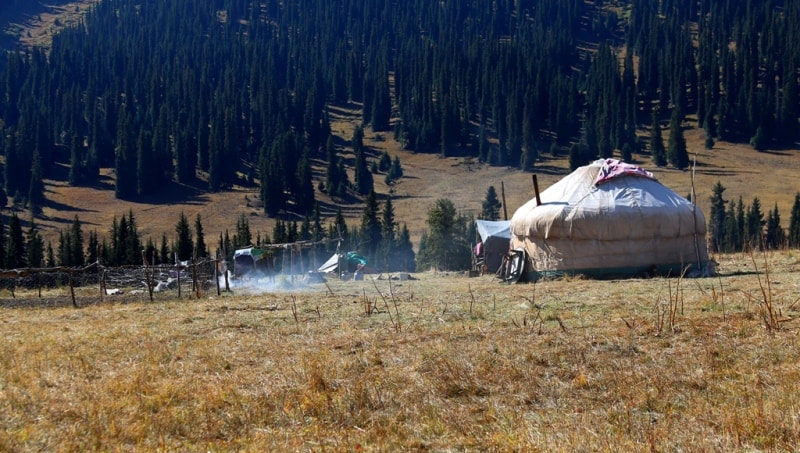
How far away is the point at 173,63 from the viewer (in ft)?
424

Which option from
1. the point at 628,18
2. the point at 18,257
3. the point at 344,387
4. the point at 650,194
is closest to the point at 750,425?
the point at 344,387

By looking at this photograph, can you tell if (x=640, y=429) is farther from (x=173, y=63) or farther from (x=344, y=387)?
(x=173, y=63)

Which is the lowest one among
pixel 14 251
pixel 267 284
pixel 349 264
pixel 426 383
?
pixel 349 264

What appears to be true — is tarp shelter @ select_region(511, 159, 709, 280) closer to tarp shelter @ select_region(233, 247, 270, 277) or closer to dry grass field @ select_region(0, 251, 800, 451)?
dry grass field @ select_region(0, 251, 800, 451)

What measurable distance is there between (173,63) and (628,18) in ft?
298

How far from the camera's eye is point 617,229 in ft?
70.5

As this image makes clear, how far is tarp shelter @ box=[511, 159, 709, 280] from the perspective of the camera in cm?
2152

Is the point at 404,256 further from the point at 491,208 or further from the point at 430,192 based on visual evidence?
the point at 430,192

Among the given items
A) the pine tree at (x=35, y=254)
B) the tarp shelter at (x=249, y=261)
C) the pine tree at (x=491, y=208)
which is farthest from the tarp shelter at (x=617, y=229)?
the pine tree at (x=491, y=208)

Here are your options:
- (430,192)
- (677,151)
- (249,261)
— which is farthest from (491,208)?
(677,151)

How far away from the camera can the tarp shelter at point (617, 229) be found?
21.5m

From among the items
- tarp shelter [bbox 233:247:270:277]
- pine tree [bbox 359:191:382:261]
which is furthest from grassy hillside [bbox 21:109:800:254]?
tarp shelter [bbox 233:247:270:277]

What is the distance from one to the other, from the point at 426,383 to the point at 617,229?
14.7 metres

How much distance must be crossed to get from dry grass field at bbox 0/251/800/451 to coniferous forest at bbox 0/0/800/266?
69.7 metres
